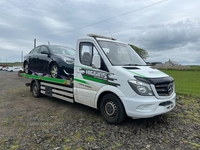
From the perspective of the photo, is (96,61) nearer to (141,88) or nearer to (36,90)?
(141,88)

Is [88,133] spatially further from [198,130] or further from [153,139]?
[198,130]

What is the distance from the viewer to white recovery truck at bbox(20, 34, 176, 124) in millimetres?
3941

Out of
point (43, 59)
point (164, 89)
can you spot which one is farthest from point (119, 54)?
point (43, 59)

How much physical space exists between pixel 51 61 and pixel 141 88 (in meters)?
3.99

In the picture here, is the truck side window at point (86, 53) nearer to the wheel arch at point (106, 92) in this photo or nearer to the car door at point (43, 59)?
the wheel arch at point (106, 92)

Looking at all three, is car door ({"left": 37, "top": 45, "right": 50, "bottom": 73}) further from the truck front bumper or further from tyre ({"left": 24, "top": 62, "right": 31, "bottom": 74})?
the truck front bumper

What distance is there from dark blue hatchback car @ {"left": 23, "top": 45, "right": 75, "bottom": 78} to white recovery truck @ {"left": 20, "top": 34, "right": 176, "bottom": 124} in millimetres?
543

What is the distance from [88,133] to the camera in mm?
4121

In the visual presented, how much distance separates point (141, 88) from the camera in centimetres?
392

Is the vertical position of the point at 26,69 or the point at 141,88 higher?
the point at 26,69

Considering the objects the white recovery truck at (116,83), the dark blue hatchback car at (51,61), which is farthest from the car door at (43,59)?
the white recovery truck at (116,83)

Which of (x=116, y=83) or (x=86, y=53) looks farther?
(x=86, y=53)

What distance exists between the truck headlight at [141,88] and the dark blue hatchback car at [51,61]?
2.65 meters

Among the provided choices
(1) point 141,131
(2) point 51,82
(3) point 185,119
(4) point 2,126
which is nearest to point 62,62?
(2) point 51,82
